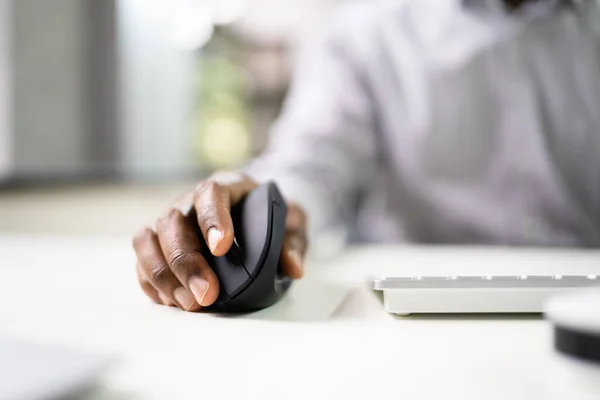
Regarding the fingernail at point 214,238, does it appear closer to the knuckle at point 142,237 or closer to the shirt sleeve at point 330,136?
the knuckle at point 142,237

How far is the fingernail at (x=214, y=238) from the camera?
375mm

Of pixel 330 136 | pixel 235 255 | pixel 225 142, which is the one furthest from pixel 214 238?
pixel 225 142

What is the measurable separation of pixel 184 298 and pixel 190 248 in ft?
0.12

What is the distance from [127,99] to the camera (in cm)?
169

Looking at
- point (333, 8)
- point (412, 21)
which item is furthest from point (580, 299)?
point (333, 8)

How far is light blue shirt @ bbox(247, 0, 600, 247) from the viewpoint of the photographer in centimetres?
104

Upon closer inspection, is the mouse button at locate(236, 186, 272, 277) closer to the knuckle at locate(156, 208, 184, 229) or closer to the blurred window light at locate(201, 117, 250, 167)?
the knuckle at locate(156, 208, 184, 229)

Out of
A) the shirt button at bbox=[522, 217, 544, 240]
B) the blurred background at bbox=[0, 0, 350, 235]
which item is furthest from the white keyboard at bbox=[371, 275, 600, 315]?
the blurred background at bbox=[0, 0, 350, 235]

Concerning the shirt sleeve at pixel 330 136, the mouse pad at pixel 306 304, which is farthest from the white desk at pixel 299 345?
the shirt sleeve at pixel 330 136

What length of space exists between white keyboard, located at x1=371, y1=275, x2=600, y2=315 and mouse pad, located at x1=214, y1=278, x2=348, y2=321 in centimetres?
5

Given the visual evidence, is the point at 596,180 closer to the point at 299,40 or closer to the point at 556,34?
A: the point at 556,34

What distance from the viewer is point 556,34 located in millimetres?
1048

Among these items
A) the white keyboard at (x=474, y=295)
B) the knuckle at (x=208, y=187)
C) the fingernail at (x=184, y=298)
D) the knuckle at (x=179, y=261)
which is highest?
the knuckle at (x=208, y=187)

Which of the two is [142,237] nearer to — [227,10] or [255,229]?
[255,229]
